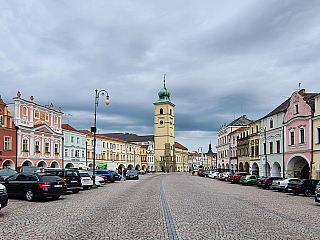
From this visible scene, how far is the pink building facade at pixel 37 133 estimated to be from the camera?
4388 centimetres

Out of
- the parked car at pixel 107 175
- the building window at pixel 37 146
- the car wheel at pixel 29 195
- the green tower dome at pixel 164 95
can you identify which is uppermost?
the green tower dome at pixel 164 95

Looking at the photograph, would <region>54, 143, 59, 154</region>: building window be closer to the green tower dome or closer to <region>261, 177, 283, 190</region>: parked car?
<region>261, 177, 283, 190</region>: parked car

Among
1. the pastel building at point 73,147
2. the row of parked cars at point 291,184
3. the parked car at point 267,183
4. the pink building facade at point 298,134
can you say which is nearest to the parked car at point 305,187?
the row of parked cars at point 291,184

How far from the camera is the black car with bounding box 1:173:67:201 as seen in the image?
54.3 ft

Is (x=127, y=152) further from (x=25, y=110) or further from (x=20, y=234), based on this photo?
(x=20, y=234)

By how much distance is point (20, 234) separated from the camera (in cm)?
901

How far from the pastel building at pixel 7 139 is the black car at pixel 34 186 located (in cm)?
2501

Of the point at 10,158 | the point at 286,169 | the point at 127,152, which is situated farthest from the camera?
the point at 127,152

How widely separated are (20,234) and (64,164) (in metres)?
48.9

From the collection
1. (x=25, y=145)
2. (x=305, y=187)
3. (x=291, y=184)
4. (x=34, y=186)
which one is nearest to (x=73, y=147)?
(x=25, y=145)

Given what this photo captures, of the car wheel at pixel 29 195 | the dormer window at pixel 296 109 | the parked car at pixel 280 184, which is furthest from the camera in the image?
the dormer window at pixel 296 109

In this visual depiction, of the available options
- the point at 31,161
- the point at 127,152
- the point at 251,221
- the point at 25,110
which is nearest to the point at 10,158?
the point at 31,161

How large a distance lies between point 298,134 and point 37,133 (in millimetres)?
35725

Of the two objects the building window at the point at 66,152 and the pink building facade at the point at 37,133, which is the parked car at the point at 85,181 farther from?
the building window at the point at 66,152
